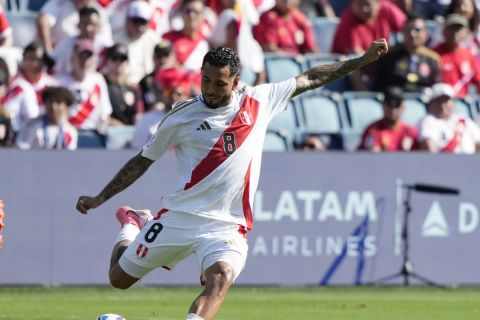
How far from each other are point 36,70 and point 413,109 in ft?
16.3

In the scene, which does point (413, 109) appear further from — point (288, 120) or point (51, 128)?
point (51, 128)

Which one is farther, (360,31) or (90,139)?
(360,31)

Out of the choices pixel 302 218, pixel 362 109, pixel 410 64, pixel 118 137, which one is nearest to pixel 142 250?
pixel 302 218

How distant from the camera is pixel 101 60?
50.4 feet

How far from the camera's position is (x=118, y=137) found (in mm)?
14188

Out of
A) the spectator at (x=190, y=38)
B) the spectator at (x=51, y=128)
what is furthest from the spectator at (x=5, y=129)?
the spectator at (x=190, y=38)

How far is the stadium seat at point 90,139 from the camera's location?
13992 millimetres

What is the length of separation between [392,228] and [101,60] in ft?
13.9

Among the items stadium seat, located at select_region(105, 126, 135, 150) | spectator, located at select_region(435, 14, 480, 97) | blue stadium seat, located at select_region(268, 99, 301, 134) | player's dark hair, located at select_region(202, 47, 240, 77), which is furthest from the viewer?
spectator, located at select_region(435, 14, 480, 97)

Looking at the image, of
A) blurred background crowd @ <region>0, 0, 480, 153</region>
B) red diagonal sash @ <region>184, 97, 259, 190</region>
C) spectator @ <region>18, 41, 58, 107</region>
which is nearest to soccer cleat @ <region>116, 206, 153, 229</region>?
Result: red diagonal sash @ <region>184, 97, 259, 190</region>

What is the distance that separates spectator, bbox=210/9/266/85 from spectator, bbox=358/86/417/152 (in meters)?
1.66

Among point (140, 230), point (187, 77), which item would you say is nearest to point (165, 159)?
point (187, 77)

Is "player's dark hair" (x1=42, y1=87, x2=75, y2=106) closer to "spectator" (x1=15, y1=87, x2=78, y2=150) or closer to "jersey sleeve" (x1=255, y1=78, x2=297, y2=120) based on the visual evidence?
"spectator" (x1=15, y1=87, x2=78, y2=150)

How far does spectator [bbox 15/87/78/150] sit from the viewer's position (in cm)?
1366
